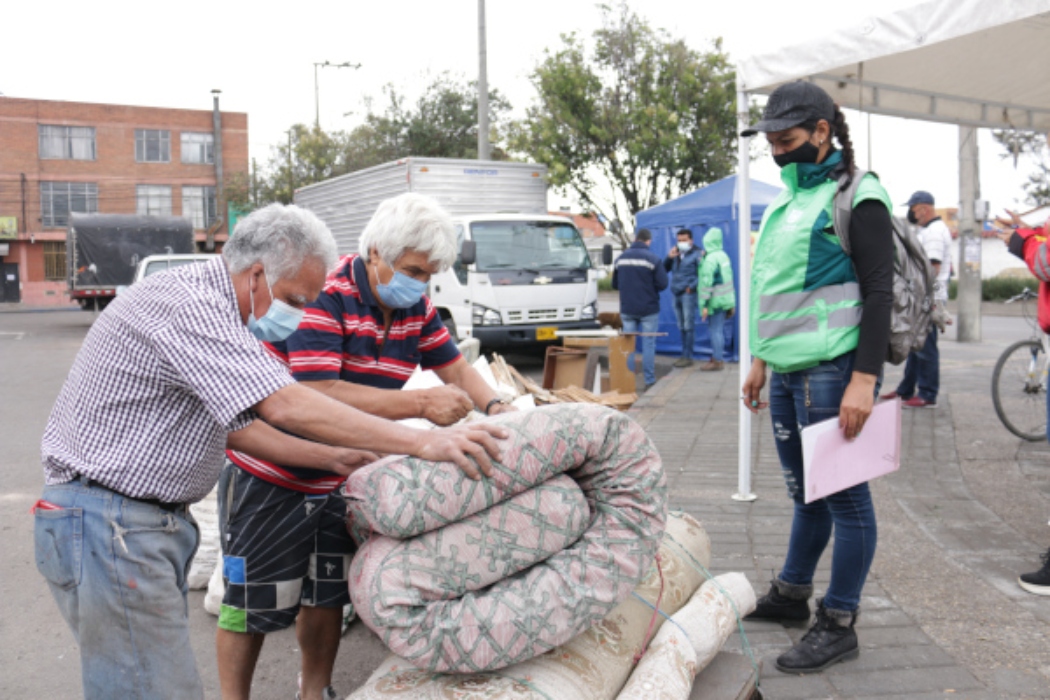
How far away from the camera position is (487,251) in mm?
12984

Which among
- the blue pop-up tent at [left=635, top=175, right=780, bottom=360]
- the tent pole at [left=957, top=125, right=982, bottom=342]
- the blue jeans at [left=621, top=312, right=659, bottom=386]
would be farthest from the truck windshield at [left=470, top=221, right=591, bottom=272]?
the tent pole at [left=957, top=125, right=982, bottom=342]

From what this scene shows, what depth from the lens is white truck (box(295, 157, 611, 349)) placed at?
41.3 ft

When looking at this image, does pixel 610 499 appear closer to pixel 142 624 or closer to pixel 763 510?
pixel 142 624

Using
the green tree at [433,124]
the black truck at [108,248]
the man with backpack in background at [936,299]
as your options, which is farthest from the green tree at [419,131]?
the man with backpack in background at [936,299]

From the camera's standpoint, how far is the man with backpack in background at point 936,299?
8.22 meters

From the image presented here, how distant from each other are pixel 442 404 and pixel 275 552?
654 millimetres

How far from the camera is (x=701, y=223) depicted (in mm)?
13195

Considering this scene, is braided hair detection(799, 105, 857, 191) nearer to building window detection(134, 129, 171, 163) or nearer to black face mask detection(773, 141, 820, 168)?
black face mask detection(773, 141, 820, 168)

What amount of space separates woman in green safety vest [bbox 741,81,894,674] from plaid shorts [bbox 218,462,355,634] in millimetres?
1581

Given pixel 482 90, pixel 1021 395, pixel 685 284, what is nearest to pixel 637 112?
pixel 482 90

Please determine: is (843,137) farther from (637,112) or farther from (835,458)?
(637,112)

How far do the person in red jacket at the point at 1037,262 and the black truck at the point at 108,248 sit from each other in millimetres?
23933

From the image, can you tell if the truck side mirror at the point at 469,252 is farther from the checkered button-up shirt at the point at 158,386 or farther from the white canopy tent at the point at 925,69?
the checkered button-up shirt at the point at 158,386

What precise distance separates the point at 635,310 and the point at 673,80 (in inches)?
475
